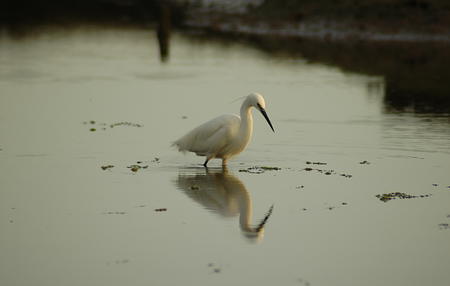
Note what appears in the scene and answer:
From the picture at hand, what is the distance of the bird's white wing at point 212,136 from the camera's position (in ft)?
35.8

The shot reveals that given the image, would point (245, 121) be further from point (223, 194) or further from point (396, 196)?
point (396, 196)

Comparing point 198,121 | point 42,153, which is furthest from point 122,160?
point 198,121

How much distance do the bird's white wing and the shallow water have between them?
0.31 m

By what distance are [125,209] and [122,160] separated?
8.59 ft

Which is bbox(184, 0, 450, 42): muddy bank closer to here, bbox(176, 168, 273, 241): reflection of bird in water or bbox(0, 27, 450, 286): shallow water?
bbox(0, 27, 450, 286): shallow water

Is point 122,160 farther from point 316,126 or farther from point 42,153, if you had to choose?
point 316,126

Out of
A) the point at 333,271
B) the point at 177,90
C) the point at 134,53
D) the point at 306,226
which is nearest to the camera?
the point at 333,271

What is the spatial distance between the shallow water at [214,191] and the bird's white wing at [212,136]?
0.31 metres

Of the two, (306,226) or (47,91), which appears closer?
Result: (306,226)

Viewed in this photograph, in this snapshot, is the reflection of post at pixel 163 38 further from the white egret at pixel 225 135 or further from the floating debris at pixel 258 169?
the floating debris at pixel 258 169

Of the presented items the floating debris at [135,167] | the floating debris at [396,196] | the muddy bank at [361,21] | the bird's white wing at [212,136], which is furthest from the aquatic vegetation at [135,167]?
the muddy bank at [361,21]

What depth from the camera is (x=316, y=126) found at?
47.6 ft

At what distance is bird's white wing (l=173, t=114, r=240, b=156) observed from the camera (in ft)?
35.8

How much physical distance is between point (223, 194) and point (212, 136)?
1438 mm
